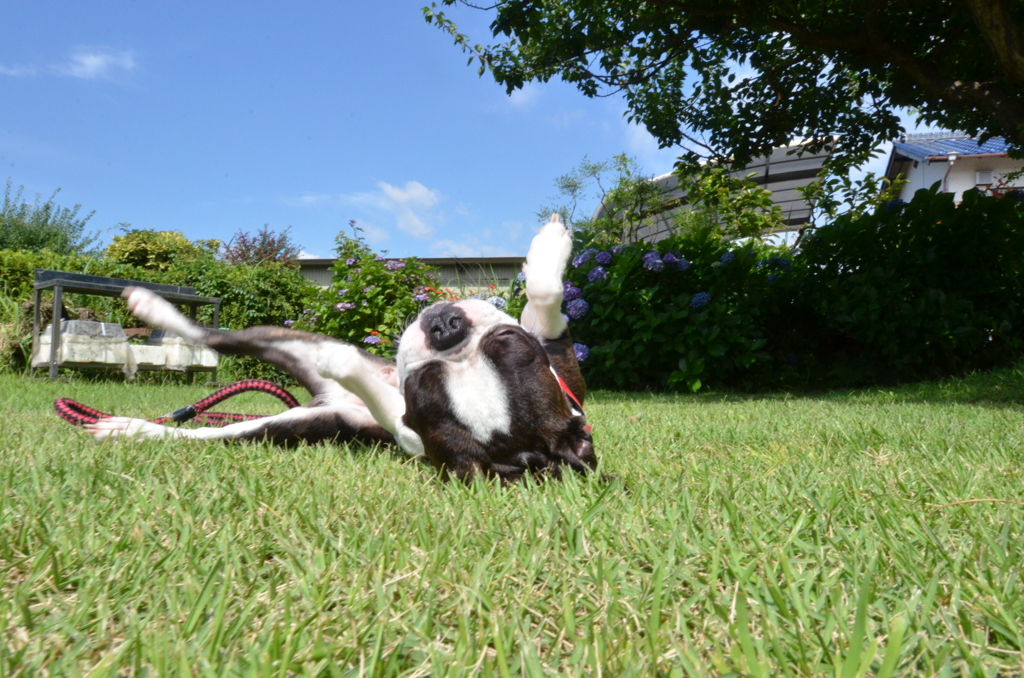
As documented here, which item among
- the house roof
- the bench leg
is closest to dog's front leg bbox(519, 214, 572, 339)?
the bench leg

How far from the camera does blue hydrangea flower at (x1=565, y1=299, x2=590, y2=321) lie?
22.9 feet

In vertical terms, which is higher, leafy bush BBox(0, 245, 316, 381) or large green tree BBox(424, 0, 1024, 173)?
large green tree BBox(424, 0, 1024, 173)

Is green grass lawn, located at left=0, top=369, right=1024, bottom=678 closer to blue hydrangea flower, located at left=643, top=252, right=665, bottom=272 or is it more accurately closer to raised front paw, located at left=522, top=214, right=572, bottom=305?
raised front paw, located at left=522, top=214, right=572, bottom=305

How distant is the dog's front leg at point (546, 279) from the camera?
Result: 2.03 metres

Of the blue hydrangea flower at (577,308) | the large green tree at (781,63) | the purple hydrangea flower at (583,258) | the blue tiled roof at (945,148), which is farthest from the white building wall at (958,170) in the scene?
the blue hydrangea flower at (577,308)

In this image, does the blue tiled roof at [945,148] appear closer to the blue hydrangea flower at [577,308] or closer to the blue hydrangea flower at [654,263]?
the blue hydrangea flower at [654,263]

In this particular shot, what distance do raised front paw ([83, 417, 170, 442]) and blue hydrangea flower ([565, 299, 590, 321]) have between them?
4.90m

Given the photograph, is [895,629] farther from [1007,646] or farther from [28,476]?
[28,476]

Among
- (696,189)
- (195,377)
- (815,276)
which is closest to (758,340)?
(815,276)

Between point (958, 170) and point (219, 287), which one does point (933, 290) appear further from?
point (958, 170)

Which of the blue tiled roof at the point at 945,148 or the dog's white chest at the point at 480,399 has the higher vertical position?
the blue tiled roof at the point at 945,148

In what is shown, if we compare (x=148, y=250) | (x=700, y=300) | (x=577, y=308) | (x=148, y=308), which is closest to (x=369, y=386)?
(x=148, y=308)

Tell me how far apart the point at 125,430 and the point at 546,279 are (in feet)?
5.92

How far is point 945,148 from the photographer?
80.6 feet
